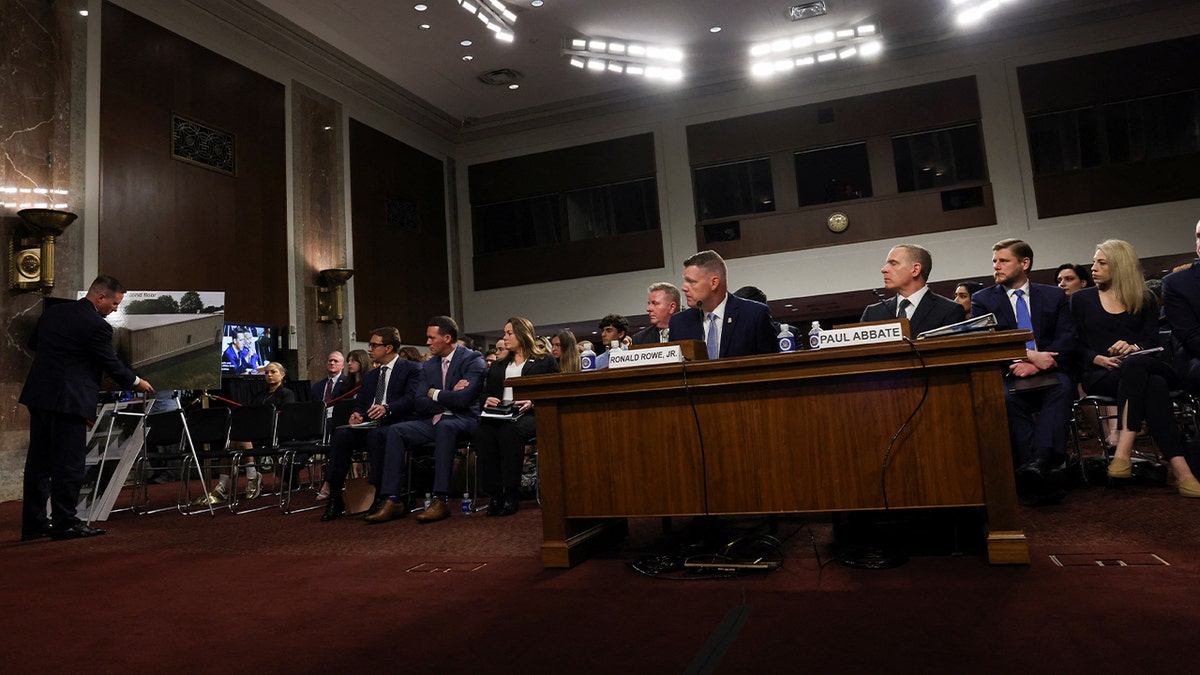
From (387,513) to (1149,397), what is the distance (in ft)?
13.5

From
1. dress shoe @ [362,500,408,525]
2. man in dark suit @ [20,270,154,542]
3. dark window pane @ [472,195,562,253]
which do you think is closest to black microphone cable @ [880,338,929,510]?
dress shoe @ [362,500,408,525]

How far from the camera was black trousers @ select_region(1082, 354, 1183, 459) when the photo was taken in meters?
3.58

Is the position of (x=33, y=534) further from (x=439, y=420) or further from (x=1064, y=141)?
(x=1064, y=141)

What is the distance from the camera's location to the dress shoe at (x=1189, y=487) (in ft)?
11.1

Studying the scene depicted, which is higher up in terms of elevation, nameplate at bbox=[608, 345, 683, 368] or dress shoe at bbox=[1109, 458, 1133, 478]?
nameplate at bbox=[608, 345, 683, 368]

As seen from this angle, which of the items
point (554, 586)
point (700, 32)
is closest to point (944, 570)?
point (554, 586)

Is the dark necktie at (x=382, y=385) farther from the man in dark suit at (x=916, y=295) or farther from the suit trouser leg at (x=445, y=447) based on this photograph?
the man in dark suit at (x=916, y=295)

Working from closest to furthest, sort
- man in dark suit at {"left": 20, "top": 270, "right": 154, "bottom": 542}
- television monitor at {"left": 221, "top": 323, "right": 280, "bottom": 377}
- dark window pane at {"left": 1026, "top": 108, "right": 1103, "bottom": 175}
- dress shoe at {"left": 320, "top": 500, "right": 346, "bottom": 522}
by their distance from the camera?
man in dark suit at {"left": 20, "top": 270, "right": 154, "bottom": 542} < dress shoe at {"left": 320, "top": 500, "right": 346, "bottom": 522} < television monitor at {"left": 221, "top": 323, "right": 280, "bottom": 377} < dark window pane at {"left": 1026, "top": 108, "right": 1103, "bottom": 175}

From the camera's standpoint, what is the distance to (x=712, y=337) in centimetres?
333

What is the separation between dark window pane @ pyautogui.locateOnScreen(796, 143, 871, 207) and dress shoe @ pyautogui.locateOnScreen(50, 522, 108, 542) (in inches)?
407

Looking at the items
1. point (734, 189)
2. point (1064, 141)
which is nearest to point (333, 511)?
point (734, 189)

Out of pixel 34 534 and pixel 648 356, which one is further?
pixel 34 534

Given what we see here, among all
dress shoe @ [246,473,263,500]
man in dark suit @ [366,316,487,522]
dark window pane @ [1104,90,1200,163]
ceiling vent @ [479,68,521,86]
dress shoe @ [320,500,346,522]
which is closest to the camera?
man in dark suit @ [366,316,487,522]

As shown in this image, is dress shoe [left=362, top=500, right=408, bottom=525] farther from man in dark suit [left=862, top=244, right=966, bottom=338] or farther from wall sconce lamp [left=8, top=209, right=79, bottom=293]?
wall sconce lamp [left=8, top=209, right=79, bottom=293]
